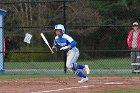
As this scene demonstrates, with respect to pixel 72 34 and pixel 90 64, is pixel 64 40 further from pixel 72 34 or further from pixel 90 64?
pixel 72 34

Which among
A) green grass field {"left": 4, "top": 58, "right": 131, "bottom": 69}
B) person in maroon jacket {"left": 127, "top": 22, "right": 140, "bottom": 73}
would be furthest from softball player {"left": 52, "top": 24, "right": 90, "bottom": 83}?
green grass field {"left": 4, "top": 58, "right": 131, "bottom": 69}

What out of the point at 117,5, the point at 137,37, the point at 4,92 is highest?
the point at 117,5

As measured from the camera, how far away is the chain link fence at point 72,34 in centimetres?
2484

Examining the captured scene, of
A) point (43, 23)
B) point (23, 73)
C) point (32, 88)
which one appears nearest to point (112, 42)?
point (43, 23)

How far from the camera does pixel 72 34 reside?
26.6m

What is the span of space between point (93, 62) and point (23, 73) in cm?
710

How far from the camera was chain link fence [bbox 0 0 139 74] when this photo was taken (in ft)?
81.5

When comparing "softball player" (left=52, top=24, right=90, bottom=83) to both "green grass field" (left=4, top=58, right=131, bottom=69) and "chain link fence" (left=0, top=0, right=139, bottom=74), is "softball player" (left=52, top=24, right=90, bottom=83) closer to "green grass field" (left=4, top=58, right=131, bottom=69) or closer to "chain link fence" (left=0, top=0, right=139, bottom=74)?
"chain link fence" (left=0, top=0, right=139, bottom=74)

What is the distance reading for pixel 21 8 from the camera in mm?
29625

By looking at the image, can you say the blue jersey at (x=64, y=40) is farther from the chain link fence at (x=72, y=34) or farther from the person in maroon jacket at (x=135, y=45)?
the chain link fence at (x=72, y=34)

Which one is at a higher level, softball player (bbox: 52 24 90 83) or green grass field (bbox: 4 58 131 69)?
softball player (bbox: 52 24 90 83)

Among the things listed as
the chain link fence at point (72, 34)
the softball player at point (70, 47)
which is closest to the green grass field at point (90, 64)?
the chain link fence at point (72, 34)

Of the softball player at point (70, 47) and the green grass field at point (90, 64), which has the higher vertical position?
the softball player at point (70, 47)

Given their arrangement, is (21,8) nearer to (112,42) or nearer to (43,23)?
(43,23)
